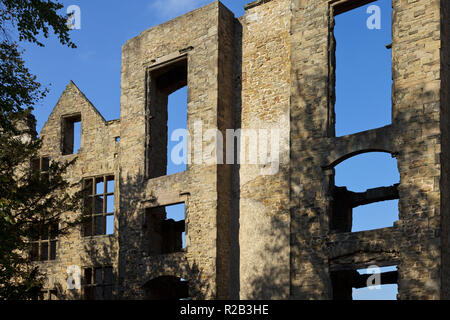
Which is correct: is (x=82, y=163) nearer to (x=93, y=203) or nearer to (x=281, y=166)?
(x=93, y=203)

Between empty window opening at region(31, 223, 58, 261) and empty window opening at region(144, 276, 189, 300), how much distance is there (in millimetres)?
3144

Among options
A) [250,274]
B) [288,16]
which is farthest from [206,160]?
[288,16]

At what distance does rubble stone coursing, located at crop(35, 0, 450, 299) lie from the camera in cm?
1455

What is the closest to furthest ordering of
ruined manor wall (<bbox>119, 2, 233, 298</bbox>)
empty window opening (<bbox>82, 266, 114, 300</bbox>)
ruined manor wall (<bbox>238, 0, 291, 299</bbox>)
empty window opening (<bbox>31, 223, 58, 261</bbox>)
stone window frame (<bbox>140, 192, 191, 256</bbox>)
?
ruined manor wall (<bbox>238, 0, 291, 299</bbox>), empty window opening (<bbox>31, 223, 58, 261</bbox>), ruined manor wall (<bbox>119, 2, 233, 298</bbox>), stone window frame (<bbox>140, 192, 191, 256</bbox>), empty window opening (<bbox>82, 266, 114, 300</bbox>)

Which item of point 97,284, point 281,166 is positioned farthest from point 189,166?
point 97,284

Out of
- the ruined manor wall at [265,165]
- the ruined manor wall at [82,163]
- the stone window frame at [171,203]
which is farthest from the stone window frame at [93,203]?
the ruined manor wall at [265,165]

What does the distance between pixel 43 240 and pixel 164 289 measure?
544cm

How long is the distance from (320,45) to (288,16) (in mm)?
1667

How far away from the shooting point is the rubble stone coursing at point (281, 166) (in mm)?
14555

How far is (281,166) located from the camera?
17.1 meters

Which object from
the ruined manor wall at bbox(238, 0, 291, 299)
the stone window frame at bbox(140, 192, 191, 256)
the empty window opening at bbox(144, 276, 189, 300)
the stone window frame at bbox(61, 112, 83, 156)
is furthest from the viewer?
the stone window frame at bbox(61, 112, 83, 156)

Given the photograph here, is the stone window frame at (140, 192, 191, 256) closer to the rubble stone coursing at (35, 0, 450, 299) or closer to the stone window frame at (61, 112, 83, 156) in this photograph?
the rubble stone coursing at (35, 0, 450, 299)

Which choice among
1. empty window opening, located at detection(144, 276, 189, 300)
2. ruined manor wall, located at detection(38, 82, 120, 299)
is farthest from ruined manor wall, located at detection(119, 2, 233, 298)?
ruined manor wall, located at detection(38, 82, 120, 299)

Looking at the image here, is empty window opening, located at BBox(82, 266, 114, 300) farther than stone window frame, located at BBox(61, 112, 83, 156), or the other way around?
stone window frame, located at BBox(61, 112, 83, 156)
